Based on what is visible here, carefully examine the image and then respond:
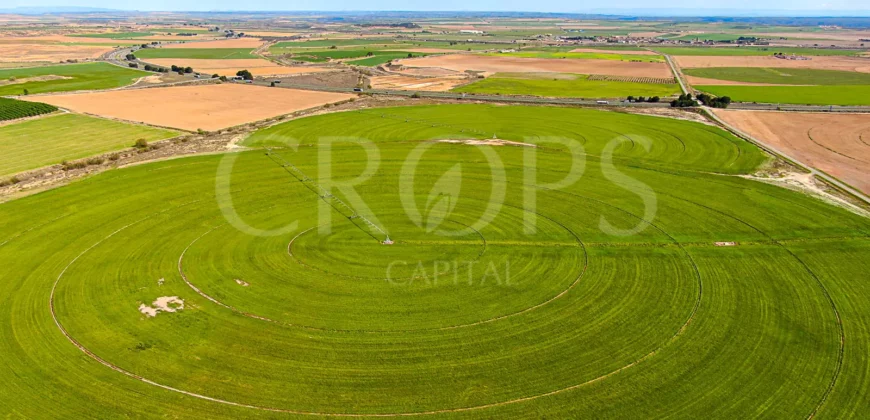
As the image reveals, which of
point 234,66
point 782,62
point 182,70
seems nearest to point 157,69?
point 182,70

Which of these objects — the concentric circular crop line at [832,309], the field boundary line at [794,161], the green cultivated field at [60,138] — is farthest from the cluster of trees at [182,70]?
the concentric circular crop line at [832,309]

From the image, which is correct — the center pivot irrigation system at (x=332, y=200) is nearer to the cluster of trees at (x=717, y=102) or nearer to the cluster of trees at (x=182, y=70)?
the cluster of trees at (x=717, y=102)

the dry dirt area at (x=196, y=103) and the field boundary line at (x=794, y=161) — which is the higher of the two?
the dry dirt area at (x=196, y=103)

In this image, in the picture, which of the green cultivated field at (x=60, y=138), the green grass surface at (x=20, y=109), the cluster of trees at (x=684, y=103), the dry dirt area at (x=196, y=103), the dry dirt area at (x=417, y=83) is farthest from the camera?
the dry dirt area at (x=417, y=83)

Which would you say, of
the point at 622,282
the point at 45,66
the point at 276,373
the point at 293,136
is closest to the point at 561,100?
the point at 293,136

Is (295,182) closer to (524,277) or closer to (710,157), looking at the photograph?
(524,277)

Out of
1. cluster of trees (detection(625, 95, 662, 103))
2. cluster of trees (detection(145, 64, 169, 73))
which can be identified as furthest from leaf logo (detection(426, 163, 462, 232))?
cluster of trees (detection(145, 64, 169, 73))
